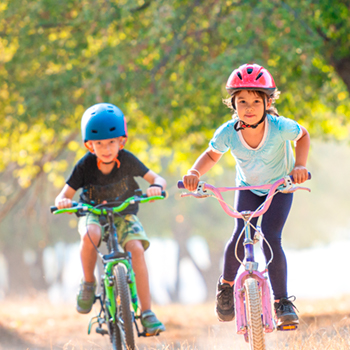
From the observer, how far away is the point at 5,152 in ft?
38.4

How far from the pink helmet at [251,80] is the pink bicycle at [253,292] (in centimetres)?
64

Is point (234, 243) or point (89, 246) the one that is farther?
point (89, 246)

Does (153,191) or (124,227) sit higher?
(153,191)

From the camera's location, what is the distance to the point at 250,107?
3.45 metres

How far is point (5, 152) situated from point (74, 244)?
14300 mm

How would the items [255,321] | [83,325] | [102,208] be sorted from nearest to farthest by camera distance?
[255,321] → [102,208] → [83,325]

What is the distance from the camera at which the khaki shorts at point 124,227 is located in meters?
4.15

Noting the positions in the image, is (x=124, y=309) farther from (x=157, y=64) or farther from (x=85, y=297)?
(x=157, y=64)

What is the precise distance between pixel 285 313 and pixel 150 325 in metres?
1.08

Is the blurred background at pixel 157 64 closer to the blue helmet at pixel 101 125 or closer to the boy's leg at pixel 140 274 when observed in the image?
the blue helmet at pixel 101 125

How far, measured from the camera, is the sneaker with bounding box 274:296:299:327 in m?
3.41

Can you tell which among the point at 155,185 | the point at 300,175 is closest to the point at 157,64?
the point at 155,185

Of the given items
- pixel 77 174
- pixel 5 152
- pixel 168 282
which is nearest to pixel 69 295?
pixel 168 282

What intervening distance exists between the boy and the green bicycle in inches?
4.6
